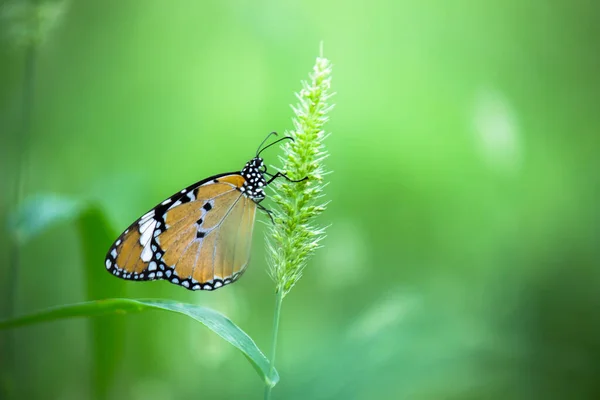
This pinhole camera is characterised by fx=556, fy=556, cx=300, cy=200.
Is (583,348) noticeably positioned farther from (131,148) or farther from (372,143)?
(131,148)

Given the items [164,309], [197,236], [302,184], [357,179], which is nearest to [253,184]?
[197,236]

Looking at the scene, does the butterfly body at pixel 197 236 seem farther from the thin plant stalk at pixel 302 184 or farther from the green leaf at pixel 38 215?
the thin plant stalk at pixel 302 184

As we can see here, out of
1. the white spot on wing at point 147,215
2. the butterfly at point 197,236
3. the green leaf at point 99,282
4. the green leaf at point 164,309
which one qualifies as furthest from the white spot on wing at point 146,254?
the green leaf at point 164,309

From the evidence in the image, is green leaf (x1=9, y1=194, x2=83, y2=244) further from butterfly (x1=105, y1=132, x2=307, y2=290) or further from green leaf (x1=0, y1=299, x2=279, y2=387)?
green leaf (x1=0, y1=299, x2=279, y2=387)

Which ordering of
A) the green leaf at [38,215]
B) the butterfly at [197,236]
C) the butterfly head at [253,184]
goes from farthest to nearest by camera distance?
the green leaf at [38,215] < the butterfly head at [253,184] < the butterfly at [197,236]

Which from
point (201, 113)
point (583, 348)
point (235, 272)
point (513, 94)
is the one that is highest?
point (513, 94)

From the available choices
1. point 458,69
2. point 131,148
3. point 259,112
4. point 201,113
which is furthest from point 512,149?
point 131,148
